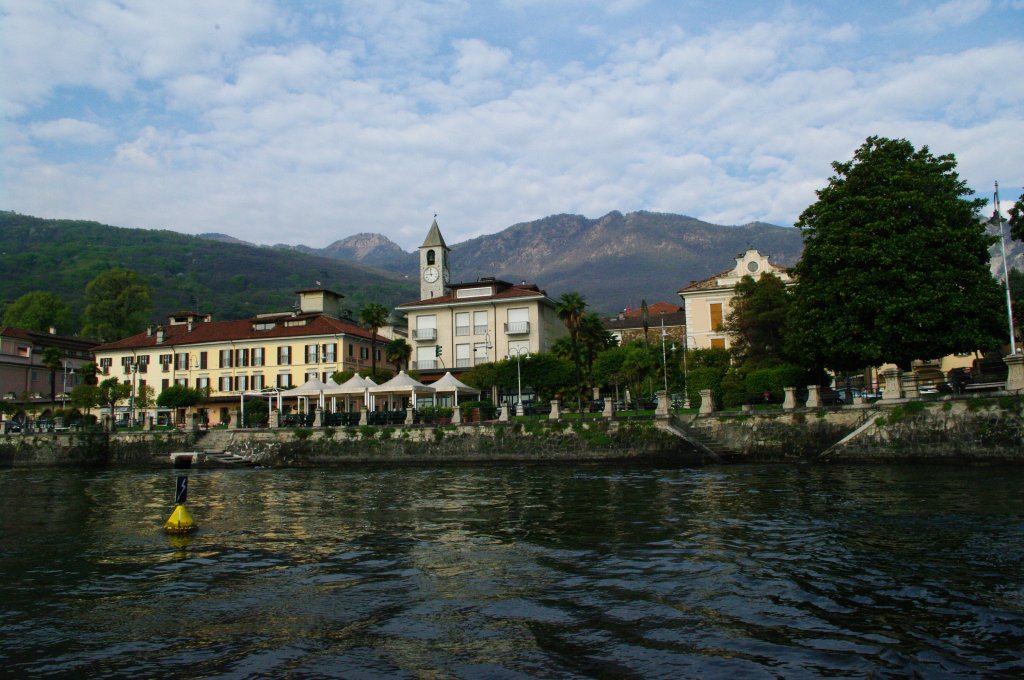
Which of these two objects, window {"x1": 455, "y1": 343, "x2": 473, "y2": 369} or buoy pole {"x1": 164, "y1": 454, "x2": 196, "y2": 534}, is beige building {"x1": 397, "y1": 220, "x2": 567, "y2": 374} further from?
buoy pole {"x1": 164, "y1": 454, "x2": 196, "y2": 534}

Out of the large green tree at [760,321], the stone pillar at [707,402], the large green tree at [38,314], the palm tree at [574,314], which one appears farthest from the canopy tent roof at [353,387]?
the large green tree at [38,314]

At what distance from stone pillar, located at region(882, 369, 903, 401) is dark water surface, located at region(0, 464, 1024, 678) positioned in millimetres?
9163

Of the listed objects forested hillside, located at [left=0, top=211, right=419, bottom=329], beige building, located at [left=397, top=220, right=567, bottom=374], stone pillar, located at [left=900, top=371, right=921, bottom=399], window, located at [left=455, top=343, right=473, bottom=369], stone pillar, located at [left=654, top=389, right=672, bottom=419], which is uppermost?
forested hillside, located at [left=0, top=211, right=419, bottom=329]

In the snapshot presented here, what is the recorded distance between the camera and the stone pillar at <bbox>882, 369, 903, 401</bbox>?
96.9ft

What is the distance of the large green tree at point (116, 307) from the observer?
92188 millimetres

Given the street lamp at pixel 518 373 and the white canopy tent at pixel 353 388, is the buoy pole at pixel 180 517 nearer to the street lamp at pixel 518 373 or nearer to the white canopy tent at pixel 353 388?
the street lamp at pixel 518 373

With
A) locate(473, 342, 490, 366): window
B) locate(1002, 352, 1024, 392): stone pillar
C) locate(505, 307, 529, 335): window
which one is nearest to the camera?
locate(1002, 352, 1024, 392): stone pillar

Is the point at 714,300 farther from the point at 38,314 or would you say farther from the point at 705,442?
the point at 38,314

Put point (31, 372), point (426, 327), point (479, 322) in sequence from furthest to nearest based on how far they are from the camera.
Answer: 1. point (31, 372)
2. point (426, 327)
3. point (479, 322)

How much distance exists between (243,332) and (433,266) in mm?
18954

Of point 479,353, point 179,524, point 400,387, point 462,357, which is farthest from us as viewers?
point 462,357

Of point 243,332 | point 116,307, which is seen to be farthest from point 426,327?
point 116,307

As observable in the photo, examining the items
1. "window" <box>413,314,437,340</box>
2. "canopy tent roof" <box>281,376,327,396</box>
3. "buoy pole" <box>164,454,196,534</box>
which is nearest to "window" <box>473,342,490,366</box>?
"window" <box>413,314,437,340</box>

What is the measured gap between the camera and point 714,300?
60.8 meters
